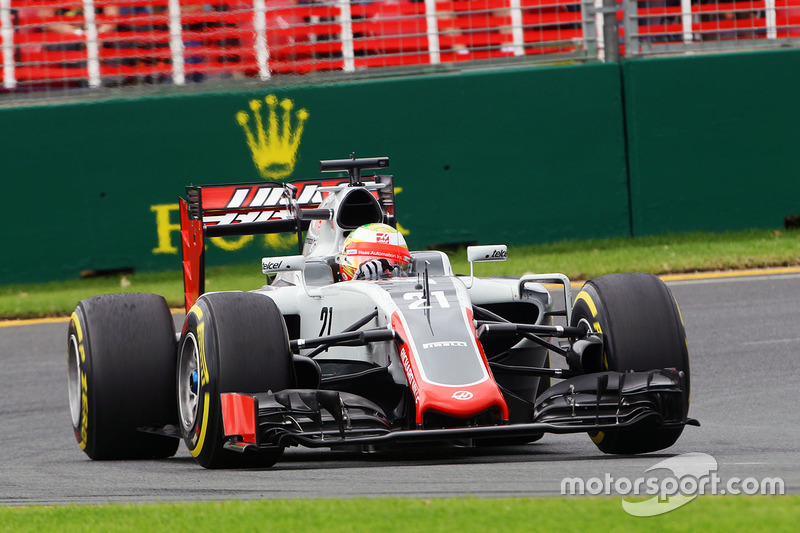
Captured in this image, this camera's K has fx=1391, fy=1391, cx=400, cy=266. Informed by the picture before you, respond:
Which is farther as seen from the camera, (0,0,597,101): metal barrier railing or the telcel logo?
(0,0,597,101): metal barrier railing

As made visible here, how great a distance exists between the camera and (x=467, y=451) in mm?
7754

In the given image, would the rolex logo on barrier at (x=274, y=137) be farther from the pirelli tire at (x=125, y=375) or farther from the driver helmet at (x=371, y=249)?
the pirelli tire at (x=125, y=375)

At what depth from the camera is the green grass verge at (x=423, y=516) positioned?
462 cm

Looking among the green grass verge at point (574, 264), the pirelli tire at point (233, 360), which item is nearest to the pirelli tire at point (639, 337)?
the pirelli tire at point (233, 360)

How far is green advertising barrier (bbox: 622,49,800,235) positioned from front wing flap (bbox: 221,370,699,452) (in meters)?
8.19

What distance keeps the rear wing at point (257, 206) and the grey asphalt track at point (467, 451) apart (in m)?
1.34

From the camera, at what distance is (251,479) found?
619cm

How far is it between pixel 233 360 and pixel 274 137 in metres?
8.22

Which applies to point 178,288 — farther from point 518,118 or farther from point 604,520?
point 604,520

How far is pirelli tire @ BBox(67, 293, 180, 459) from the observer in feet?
25.1

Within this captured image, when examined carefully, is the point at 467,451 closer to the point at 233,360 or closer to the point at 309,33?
the point at 233,360

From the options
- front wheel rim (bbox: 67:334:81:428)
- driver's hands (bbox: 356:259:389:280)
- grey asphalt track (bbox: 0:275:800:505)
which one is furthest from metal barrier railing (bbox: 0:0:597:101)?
driver's hands (bbox: 356:259:389:280)

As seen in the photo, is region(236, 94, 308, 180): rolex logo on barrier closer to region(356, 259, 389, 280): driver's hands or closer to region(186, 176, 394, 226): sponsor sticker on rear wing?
region(186, 176, 394, 226): sponsor sticker on rear wing

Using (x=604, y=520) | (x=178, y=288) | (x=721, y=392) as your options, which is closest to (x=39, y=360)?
(x=178, y=288)
